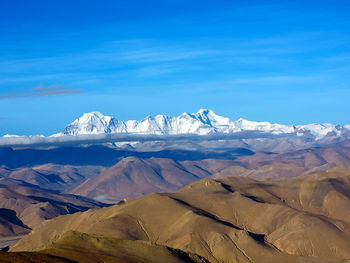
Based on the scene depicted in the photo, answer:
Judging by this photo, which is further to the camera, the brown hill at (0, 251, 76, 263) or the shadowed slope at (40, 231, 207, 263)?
the shadowed slope at (40, 231, 207, 263)

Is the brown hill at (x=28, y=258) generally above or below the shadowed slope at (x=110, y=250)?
above

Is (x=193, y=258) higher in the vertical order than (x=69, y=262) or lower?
lower

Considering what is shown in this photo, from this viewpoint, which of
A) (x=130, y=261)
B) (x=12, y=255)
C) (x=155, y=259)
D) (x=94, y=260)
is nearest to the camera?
(x=12, y=255)

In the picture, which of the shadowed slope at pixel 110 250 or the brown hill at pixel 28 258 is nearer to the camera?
the brown hill at pixel 28 258

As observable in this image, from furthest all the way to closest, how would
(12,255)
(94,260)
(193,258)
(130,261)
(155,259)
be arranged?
(193,258) → (155,259) → (130,261) → (94,260) → (12,255)

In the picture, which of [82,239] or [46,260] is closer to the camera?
[46,260]

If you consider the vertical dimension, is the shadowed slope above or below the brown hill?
below

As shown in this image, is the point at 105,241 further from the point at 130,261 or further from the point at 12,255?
the point at 12,255

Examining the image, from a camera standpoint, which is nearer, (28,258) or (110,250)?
(28,258)

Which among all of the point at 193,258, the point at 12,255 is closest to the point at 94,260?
the point at 12,255

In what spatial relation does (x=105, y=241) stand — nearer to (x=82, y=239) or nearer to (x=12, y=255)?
(x=82, y=239)

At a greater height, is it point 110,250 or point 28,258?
point 28,258
